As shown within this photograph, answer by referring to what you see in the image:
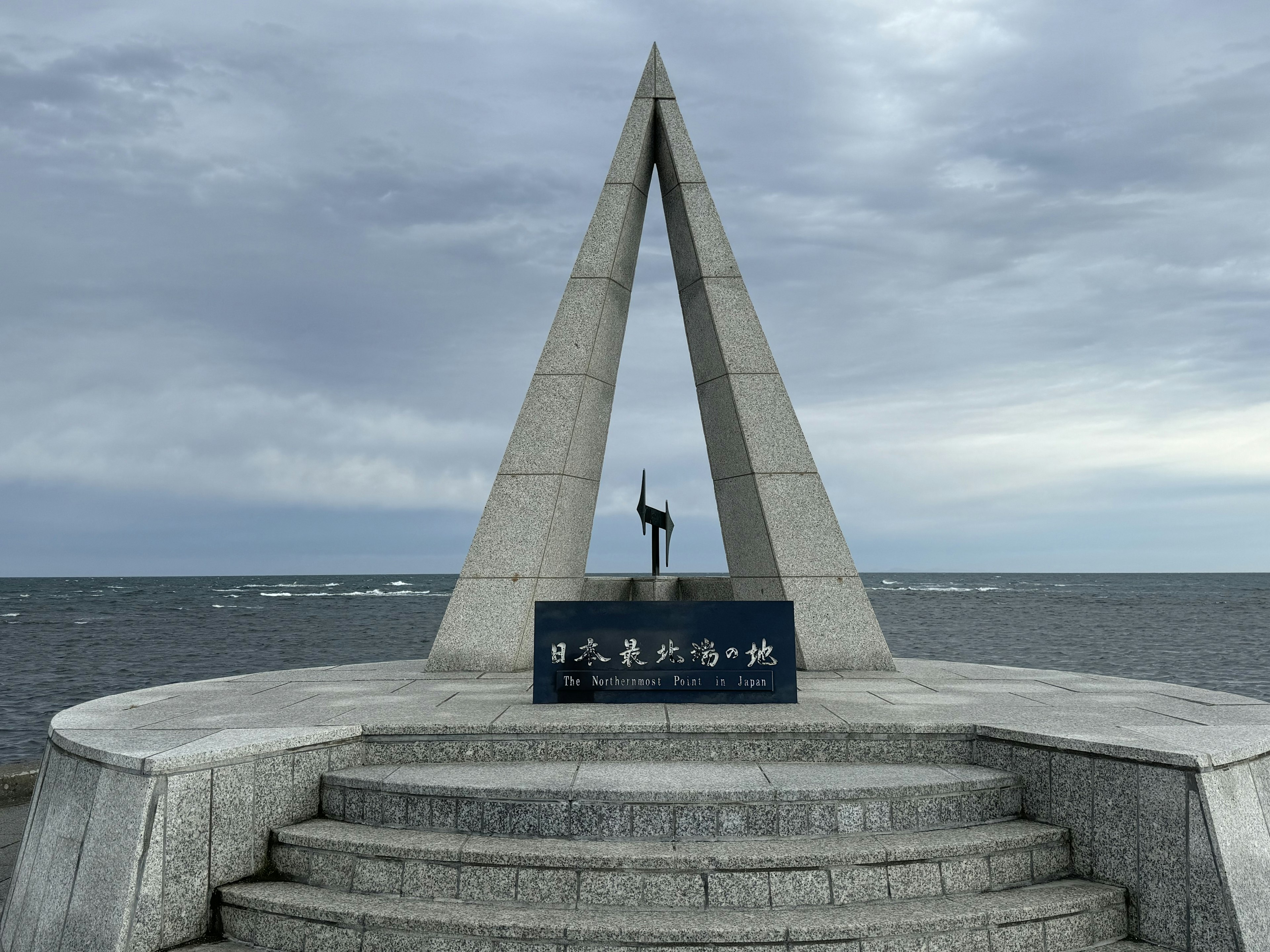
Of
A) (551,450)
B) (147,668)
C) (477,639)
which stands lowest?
(147,668)

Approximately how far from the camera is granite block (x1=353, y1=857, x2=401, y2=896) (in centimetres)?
606

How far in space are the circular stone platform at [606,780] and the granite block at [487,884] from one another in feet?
1.43

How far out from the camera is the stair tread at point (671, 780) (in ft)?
20.8

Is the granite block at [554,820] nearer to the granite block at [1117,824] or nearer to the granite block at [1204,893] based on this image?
the granite block at [1117,824]

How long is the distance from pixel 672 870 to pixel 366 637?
137ft

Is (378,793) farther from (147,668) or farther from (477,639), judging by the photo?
(147,668)

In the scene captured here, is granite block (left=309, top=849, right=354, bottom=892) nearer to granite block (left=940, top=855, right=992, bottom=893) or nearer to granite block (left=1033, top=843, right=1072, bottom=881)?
granite block (left=940, top=855, right=992, bottom=893)

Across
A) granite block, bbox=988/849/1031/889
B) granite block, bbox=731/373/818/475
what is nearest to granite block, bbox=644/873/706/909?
granite block, bbox=988/849/1031/889

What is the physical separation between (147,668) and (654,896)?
30.5m

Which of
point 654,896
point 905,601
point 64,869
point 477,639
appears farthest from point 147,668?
point 905,601

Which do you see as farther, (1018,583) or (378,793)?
(1018,583)

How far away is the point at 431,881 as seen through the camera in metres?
6.02

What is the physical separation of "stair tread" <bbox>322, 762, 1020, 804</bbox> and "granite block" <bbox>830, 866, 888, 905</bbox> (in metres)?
0.55

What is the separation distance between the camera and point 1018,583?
157 meters
